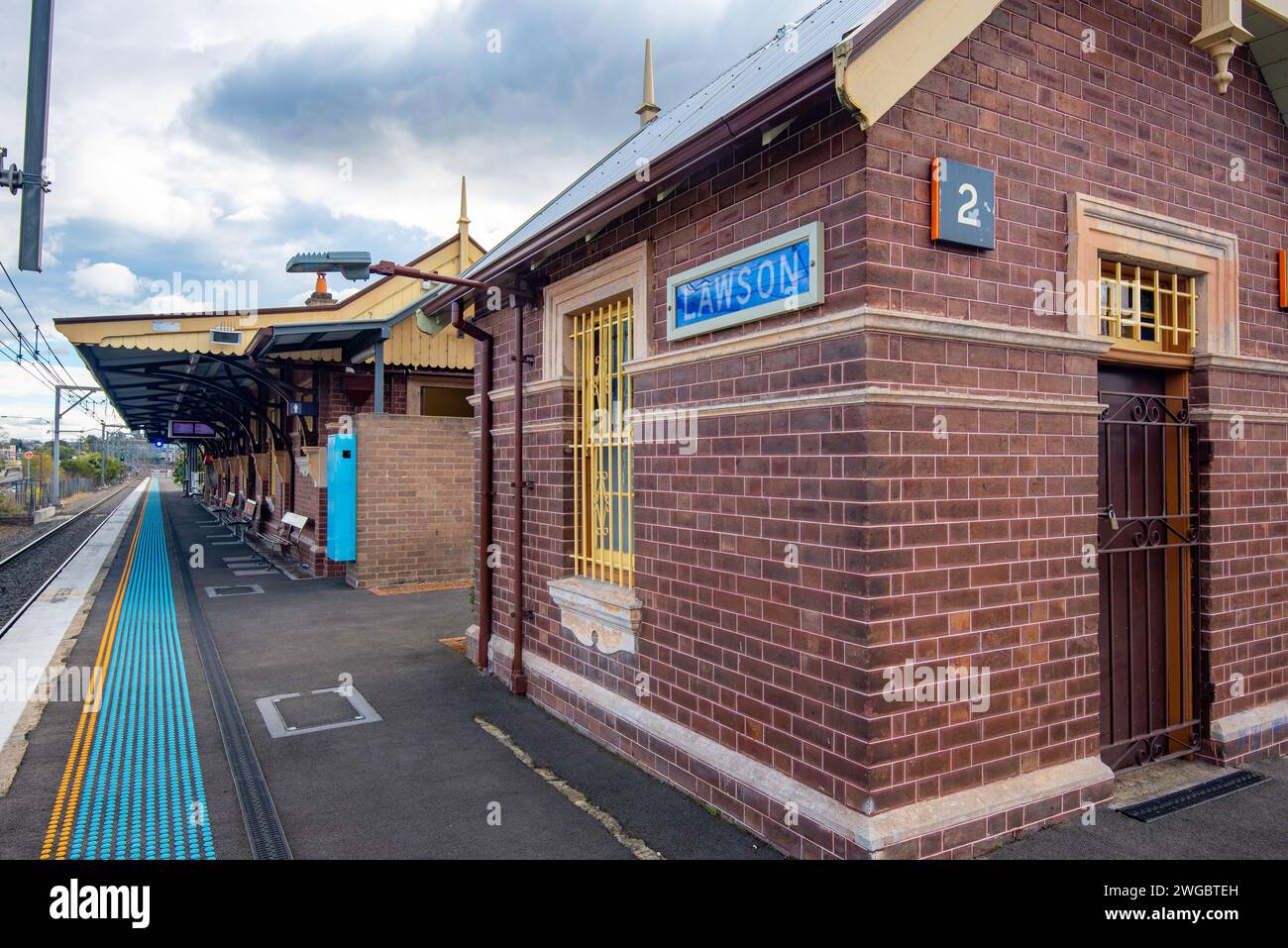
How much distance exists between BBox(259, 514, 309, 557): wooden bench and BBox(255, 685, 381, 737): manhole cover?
8697 mm

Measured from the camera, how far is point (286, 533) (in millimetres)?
16188

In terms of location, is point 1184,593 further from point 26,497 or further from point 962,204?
point 26,497

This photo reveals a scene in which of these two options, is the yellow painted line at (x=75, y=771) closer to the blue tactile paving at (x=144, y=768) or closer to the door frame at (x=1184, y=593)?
the blue tactile paving at (x=144, y=768)

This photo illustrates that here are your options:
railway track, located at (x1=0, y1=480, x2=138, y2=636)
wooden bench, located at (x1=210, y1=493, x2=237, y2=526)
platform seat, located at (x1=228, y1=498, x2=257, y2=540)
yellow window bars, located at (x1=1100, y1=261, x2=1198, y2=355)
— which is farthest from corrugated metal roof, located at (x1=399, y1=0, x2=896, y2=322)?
wooden bench, located at (x1=210, y1=493, x2=237, y2=526)

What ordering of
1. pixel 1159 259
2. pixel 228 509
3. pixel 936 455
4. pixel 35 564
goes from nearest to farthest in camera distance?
pixel 936 455
pixel 1159 259
pixel 35 564
pixel 228 509

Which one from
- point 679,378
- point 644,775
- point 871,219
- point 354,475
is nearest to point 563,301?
point 679,378

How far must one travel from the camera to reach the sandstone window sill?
17.2 feet

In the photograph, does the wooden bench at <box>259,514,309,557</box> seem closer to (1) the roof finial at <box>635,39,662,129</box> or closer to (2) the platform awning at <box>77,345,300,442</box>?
(2) the platform awning at <box>77,345,300,442</box>

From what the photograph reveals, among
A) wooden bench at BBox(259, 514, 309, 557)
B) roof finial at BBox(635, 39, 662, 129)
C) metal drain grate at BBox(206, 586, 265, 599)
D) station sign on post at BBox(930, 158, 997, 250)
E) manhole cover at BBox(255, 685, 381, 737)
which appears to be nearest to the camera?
station sign on post at BBox(930, 158, 997, 250)

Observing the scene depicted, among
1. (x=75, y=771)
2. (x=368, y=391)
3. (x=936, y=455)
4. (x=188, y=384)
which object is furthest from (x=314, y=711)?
(x=188, y=384)

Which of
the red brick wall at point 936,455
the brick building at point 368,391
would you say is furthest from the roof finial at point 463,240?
the red brick wall at point 936,455

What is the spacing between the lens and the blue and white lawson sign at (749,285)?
375 cm

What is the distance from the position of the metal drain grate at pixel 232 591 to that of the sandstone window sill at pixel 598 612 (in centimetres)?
805

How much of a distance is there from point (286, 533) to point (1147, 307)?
629 inches
